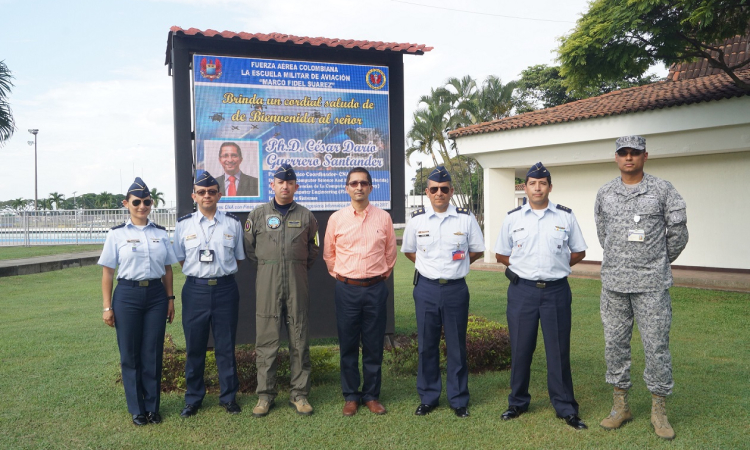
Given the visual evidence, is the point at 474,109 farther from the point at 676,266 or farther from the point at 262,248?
the point at 262,248

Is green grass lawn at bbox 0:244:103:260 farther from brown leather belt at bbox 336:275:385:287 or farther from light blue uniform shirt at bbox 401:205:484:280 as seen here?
light blue uniform shirt at bbox 401:205:484:280

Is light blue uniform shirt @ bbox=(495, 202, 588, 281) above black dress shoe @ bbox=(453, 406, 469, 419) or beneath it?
above

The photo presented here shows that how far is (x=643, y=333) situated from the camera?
381 cm

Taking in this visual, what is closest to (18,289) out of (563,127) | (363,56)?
(363,56)

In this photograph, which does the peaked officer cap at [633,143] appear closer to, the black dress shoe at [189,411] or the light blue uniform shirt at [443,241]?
the light blue uniform shirt at [443,241]

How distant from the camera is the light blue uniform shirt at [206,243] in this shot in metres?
4.22

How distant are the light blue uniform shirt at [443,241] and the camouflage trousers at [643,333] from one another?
1004 millimetres

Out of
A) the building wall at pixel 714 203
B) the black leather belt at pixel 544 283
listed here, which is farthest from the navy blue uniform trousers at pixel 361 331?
the building wall at pixel 714 203

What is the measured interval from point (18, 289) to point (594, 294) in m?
11.6

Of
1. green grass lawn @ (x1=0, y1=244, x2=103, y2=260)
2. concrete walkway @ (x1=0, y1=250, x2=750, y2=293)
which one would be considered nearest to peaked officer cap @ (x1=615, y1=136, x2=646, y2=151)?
concrete walkway @ (x1=0, y1=250, x2=750, y2=293)

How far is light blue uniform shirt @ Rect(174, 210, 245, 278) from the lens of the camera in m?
4.22

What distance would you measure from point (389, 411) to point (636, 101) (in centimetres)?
1044

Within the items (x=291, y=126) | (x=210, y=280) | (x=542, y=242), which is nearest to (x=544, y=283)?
(x=542, y=242)

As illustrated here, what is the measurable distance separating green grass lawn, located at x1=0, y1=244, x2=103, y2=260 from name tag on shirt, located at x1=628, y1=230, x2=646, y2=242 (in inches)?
772
